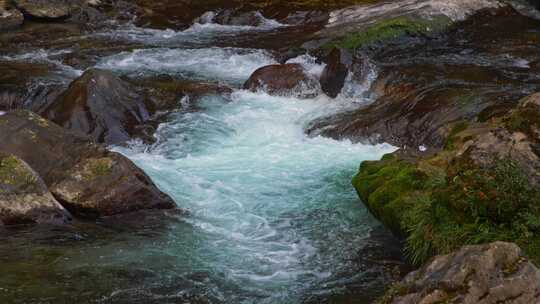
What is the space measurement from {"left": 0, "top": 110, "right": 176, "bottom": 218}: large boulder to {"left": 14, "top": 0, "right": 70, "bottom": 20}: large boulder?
13307 millimetres

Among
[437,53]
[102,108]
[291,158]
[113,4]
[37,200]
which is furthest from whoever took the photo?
[113,4]

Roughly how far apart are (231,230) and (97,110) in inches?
192

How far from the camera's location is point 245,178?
11.1m

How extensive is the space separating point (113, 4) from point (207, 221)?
17809mm

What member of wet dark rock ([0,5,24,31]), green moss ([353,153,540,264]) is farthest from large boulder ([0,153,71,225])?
wet dark rock ([0,5,24,31])

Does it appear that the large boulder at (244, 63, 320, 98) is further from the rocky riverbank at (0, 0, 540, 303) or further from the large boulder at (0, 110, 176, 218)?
the large boulder at (0, 110, 176, 218)

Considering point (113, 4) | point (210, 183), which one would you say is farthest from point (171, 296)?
point (113, 4)

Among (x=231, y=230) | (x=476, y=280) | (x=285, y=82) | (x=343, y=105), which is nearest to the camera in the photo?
(x=476, y=280)

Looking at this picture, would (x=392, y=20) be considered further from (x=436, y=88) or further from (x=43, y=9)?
(x=43, y=9)

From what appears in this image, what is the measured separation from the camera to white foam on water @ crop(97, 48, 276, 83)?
16969mm

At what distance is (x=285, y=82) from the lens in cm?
1538

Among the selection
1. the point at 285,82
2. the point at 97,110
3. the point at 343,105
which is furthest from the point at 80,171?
the point at 285,82

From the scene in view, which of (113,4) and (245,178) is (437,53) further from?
(113,4)

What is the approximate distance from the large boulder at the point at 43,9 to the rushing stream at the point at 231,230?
33.3 feet
